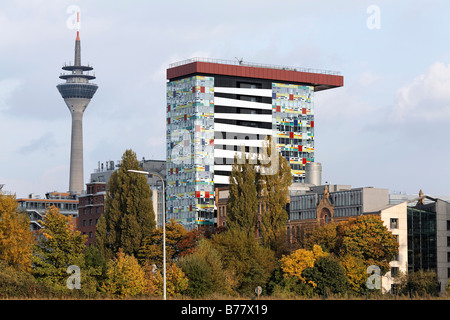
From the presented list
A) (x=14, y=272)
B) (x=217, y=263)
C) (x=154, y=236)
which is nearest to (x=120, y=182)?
(x=154, y=236)

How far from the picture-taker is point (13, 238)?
330ft

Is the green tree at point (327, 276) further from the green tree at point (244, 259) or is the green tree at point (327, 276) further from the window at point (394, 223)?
the window at point (394, 223)

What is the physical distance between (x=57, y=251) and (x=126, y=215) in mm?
30518

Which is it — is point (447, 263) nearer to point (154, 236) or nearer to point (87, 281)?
point (154, 236)

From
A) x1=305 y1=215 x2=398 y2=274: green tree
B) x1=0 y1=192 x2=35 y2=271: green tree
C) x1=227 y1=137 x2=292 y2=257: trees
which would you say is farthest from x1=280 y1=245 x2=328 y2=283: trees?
x1=0 y1=192 x2=35 y2=271: green tree

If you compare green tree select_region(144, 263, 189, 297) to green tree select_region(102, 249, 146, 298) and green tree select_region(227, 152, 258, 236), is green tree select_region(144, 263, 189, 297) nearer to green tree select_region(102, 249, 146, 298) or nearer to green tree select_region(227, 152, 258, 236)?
green tree select_region(102, 249, 146, 298)

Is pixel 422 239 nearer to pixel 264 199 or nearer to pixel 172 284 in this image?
pixel 264 199

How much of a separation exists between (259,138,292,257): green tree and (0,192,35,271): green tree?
34.6 metres

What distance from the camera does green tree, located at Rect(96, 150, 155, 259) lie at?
125125 millimetres

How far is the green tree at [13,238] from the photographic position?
99875 millimetres

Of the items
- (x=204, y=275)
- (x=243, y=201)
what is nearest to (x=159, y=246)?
(x=243, y=201)

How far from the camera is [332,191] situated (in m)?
146

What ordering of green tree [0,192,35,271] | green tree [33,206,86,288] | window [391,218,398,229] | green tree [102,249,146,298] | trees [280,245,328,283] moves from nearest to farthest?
green tree [102,249,146,298]
green tree [33,206,86,288]
green tree [0,192,35,271]
trees [280,245,328,283]
window [391,218,398,229]

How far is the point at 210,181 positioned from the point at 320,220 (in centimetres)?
6222
